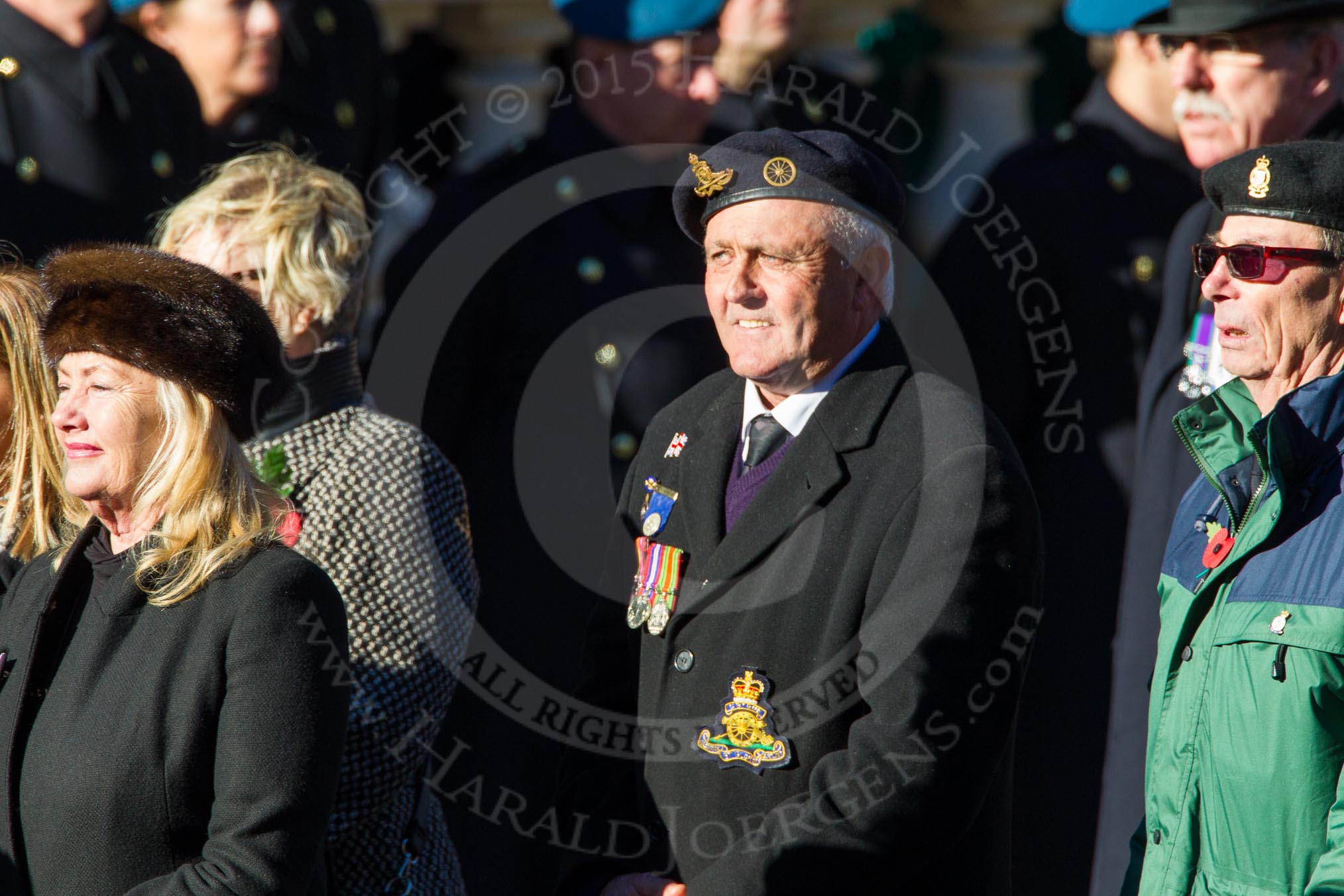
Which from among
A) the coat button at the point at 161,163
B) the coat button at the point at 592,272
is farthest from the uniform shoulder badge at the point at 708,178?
the coat button at the point at 161,163

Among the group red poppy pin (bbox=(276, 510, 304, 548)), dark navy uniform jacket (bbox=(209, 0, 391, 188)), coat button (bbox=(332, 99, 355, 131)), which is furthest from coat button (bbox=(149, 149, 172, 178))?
red poppy pin (bbox=(276, 510, 304, 548))

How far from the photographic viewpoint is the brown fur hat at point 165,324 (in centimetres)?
241

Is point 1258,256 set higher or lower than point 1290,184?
lower

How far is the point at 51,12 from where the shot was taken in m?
4.00

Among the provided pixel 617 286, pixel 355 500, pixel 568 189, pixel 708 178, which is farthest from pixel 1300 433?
pixel 568 189

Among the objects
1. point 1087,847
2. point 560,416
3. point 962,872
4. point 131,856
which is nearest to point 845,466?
point 962,872

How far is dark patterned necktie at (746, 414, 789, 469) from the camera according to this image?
2.78m

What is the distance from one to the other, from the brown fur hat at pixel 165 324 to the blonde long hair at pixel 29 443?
322 millimetres

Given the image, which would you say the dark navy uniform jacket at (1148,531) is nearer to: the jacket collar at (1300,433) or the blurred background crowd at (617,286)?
the blurred background crowd at (617,286)

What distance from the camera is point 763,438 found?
2.79 m

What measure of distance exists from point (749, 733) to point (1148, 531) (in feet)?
5.21

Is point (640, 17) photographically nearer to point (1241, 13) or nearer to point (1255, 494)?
point (1241, 13)

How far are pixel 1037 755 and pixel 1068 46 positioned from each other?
2.26 m

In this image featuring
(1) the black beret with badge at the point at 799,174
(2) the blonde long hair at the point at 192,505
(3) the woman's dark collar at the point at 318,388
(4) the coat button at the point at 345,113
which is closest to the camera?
(2) the blonde long hair at the point at 192,505
